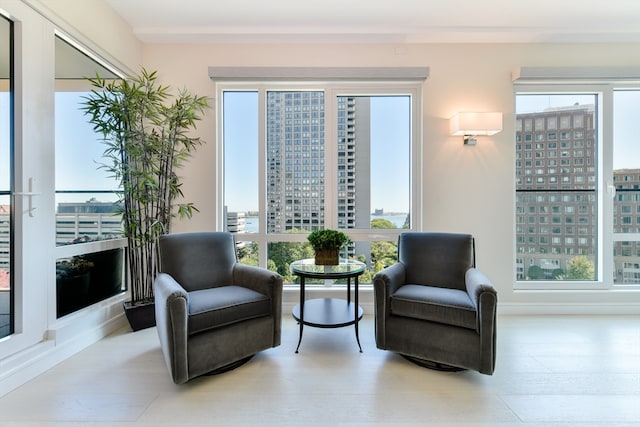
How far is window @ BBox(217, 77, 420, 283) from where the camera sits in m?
3.02

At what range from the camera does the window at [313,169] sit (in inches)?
119

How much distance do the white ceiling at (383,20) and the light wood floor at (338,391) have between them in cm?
274

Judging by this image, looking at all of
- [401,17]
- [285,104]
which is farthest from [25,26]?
[401,17]

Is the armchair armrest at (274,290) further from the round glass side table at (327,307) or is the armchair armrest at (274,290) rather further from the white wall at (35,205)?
the white wall at (35,205)

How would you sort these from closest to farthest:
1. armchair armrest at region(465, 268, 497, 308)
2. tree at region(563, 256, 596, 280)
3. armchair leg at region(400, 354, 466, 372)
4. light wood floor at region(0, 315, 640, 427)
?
light wood floor at region(0, 315, 640, 427) < armchair armrest at region(465, 268, 497, 308) < armchair leg at region(400, 354, 466, 372) < tree at region(563, 256, 596, 280)

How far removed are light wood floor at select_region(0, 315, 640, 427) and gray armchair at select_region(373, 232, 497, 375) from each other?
0.13 metres

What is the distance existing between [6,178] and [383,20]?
9.99 ft

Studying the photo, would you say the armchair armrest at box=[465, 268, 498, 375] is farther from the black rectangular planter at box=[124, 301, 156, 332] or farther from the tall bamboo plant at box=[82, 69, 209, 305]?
the black rectangular planter at box=[124, 301, 156, 332]

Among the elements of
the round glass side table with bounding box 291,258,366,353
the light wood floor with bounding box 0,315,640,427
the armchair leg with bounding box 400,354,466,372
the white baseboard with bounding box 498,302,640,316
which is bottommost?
the light wood floor with bounding box 0,315,640,427

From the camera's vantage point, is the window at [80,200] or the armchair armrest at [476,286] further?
the window at [80,200]

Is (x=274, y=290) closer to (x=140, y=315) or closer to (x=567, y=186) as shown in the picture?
(x=140, y=315)

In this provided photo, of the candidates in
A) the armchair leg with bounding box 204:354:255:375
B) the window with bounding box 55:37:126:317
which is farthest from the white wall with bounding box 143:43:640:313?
the armchair leg with bounding box 204:354:255:375

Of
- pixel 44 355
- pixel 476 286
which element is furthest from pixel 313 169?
pixel 44 355

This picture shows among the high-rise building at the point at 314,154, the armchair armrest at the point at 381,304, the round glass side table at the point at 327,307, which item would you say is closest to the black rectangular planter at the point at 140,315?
the round glass side table at the point at 327,307
